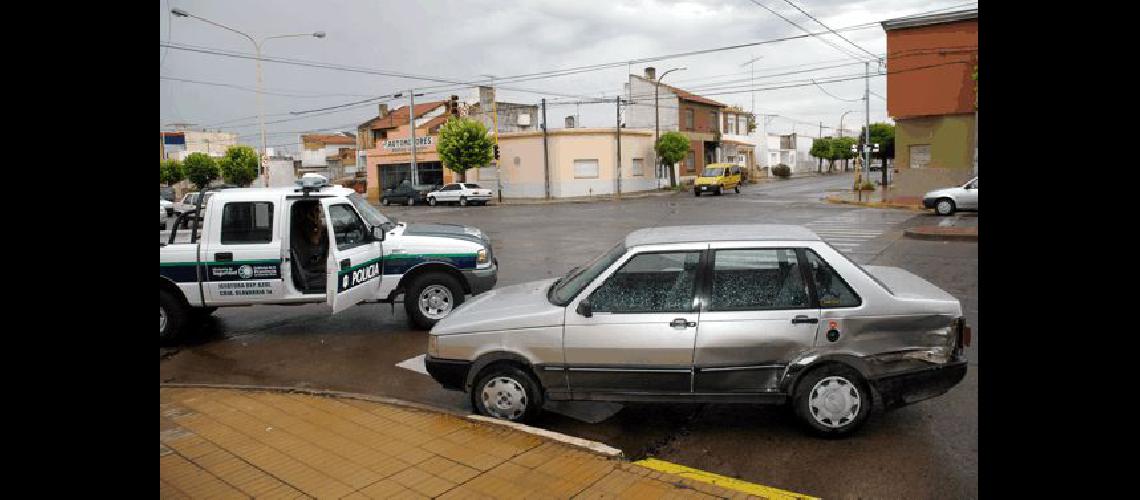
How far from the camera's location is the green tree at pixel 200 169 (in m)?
67.9

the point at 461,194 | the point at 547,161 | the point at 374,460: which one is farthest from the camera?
the point at 547,161

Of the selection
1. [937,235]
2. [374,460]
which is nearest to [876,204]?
[937,235]

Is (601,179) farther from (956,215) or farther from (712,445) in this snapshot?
(712,445)

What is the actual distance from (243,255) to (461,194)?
35.3m

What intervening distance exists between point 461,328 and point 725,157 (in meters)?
66.2

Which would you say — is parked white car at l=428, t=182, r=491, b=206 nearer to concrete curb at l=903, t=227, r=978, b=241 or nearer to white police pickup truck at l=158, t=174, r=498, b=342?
concrete curb at l=903, t=227, r=978, b=241

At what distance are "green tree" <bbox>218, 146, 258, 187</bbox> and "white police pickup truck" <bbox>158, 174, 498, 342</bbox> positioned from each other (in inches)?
2287

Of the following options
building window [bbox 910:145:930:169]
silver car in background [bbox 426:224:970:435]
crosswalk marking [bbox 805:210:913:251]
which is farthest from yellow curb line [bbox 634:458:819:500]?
building window [bbox 910:145:930:169]

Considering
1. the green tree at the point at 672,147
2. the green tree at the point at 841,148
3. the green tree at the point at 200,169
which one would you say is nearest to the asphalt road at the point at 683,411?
the green tree at the point at 672,147

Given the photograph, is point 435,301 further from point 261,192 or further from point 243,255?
point 261,192

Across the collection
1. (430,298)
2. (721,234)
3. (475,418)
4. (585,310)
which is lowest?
(475,418)

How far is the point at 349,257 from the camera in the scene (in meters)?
8.37
